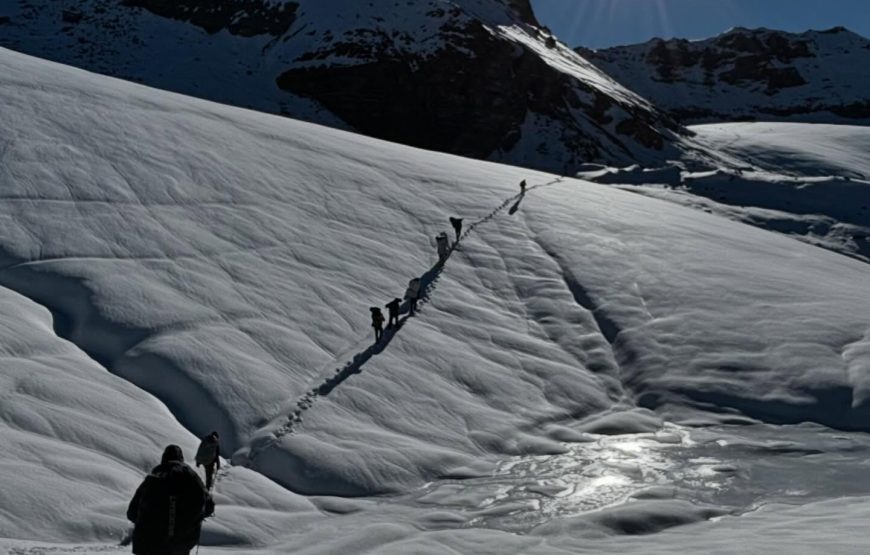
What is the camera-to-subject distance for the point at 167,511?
5691 millimetres

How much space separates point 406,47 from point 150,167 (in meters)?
74.3

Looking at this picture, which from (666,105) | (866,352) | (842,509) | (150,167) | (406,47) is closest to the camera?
(842,509)

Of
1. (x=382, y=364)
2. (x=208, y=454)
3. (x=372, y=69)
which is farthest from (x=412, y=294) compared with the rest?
(x=372, y=69)

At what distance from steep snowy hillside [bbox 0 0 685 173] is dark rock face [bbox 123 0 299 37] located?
21 centimetres

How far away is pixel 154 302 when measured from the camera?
51.4ft

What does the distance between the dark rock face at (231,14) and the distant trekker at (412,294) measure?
283ft

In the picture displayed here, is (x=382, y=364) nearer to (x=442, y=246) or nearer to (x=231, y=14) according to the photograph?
(x=442, y=246)

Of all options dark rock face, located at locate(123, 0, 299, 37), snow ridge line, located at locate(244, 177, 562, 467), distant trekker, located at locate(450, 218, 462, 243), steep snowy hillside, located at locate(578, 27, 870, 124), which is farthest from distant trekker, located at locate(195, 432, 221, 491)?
steep snowy hillside, located at locate(578, 27, 870, 124)

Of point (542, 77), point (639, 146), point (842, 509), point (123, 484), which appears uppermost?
point (542, 77)

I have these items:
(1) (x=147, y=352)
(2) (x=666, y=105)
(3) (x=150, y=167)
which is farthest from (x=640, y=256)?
(2) (x=666, y=105)

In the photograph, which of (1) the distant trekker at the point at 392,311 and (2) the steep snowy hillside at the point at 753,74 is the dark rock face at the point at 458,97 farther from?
(2) the steep snowy hillside at the point at 753,74

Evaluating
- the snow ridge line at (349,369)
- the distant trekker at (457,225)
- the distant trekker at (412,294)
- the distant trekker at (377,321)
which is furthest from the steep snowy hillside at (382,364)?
the distant trekker at (412,294)

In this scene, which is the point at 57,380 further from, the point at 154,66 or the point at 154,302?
the point at 154,66

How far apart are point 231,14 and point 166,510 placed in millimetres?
105176
